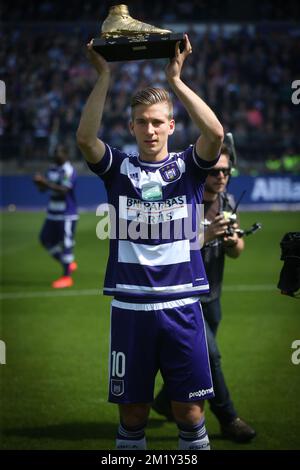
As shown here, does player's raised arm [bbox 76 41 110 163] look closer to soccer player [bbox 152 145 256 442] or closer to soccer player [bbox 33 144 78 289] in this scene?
soccer player [bbox 152 145 256 442]

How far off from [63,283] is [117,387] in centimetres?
965

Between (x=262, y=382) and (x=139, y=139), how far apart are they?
421 centimetres

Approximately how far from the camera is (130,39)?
4.35 m

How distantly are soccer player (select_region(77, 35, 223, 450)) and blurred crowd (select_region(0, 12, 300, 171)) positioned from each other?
2268cm

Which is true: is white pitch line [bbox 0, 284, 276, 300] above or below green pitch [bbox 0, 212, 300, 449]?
below

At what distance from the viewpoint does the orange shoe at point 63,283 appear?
14.3 metres

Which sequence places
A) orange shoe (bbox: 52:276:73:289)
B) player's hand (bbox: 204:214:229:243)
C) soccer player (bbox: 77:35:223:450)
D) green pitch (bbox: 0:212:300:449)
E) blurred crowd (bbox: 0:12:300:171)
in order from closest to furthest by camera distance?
1. soccer player (bbox: 77:35:223:450)
2. player's hand (bbox: 204:214:229:243)
3. green pitch (bbox: 0:212:300:449)
4. orange shoe (bbox: 52:276:73:289)
5. blurred crowd (bbox: 0:12:300:171)

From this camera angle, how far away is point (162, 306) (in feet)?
15.7

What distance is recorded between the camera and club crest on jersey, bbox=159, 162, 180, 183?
4.87 metres

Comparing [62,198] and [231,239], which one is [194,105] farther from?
[62,198]

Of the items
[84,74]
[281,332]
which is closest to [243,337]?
[281,332]

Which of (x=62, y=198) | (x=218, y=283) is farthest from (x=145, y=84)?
(x=218, y=283)

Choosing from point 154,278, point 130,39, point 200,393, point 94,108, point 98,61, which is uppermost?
point 130,39

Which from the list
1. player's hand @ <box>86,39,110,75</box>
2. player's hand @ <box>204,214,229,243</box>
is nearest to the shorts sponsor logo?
player's hand @ <box>204,214,229,243</box>
